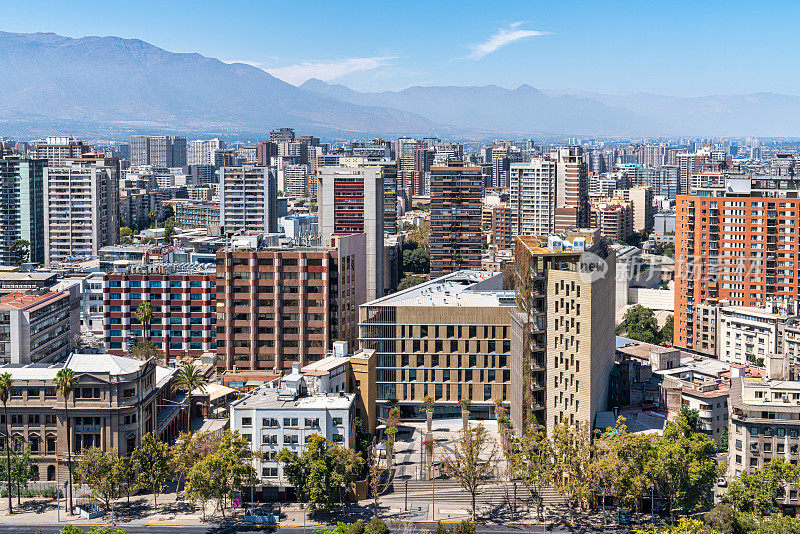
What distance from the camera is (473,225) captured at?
417 feet

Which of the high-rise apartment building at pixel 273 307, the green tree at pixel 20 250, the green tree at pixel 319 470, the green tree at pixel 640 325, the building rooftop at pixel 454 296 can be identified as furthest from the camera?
the green tree at pixel 20 250

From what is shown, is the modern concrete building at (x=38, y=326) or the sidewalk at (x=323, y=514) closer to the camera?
the sidewalk at (x=323, y=514)

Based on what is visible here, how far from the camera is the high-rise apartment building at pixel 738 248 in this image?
87.8 meters

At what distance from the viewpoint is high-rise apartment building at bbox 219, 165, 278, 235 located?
146 m

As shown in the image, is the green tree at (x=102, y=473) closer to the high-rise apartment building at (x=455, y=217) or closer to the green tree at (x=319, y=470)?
the green tree at (x=319, y=470)

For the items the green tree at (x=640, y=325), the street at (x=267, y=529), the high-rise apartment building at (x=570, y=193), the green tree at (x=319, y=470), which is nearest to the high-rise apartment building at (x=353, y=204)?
the green tree at (x=640, y=325)

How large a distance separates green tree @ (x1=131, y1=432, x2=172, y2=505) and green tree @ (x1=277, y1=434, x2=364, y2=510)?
6.47 m

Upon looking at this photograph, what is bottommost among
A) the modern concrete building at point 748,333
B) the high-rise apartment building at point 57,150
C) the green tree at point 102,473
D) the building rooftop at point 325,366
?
the green tree at point 102,473

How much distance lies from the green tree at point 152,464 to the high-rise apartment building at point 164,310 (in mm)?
26203

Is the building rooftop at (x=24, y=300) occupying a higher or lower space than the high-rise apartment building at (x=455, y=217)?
lower

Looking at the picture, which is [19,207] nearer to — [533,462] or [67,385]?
[67,385]

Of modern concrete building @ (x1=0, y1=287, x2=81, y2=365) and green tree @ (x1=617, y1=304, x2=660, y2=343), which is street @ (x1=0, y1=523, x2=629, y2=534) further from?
green tree @ (x1=617, y1=304, x2=660, y2=343)

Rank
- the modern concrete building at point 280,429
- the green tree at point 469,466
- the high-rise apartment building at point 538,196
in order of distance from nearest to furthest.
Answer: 1. the green tree at point 469,466
2. the modern concrete building at point 280,429
3. the high-rise apartment building at point 538,196

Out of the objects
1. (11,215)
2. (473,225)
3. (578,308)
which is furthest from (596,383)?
(11,215)
